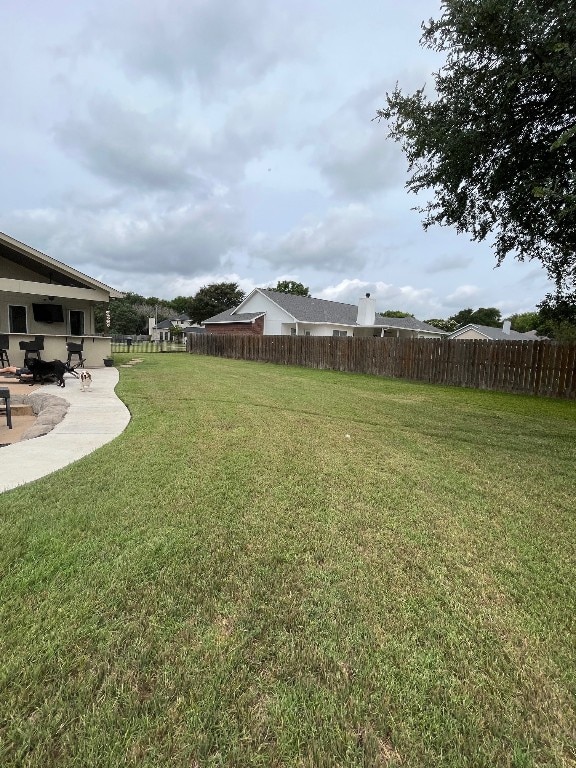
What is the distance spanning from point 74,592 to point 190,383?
934cm

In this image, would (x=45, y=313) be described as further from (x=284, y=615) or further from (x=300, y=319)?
(x=300, y=319)

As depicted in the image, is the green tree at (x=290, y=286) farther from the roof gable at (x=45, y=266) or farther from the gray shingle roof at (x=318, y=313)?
the roof gable at (x=45, y=266)

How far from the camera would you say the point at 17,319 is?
50.3 feet

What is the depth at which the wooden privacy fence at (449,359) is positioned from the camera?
1266 cm

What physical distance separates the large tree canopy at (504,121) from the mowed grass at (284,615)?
4.51m

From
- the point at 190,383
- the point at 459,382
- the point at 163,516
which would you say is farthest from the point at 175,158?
the point at 163,516

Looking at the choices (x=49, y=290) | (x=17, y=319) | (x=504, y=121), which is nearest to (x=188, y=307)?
(x=17, y=319)

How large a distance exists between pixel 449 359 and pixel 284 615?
1513 centimetres

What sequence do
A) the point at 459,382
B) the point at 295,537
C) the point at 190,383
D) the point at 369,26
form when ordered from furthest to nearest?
the point at 459,382 < the point at 190,383 < the point at 369,26 < the point at 295,537

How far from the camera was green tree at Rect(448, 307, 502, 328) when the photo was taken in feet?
250

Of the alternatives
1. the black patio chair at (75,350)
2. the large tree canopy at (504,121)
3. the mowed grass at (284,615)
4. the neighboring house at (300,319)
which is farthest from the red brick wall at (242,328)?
the mowed grass at (284,615)

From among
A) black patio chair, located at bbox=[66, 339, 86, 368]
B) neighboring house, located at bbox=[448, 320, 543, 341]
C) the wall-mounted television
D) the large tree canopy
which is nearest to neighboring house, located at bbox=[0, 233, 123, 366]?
the wall-mounted television

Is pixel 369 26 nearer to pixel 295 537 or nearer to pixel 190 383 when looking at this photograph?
pixel 190 383

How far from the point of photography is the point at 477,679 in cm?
177
